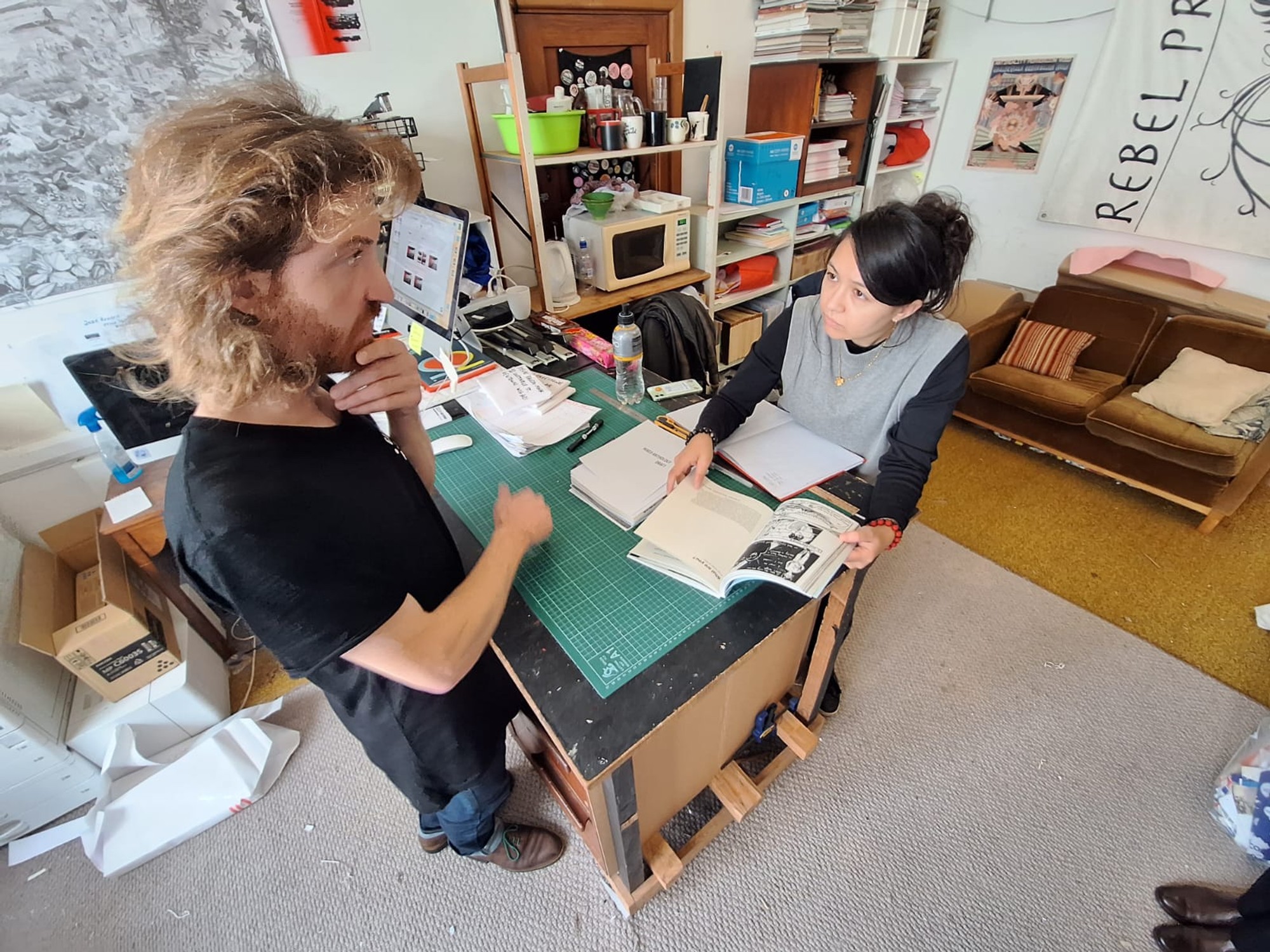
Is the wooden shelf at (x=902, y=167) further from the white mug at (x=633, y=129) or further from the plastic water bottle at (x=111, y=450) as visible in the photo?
the plastic water bottle at (x=111, y=450)

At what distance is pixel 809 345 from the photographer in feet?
4.25

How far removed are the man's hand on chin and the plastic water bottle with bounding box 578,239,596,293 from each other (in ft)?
4.80

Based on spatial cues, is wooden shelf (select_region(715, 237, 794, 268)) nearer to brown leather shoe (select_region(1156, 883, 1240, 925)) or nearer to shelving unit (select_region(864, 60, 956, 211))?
shelving unit (select_region(864, 60, 956, 211))

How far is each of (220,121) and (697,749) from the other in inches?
50.1

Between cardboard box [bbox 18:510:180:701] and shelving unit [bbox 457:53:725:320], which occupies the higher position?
shelving unit [bbox 457:53:725:320]

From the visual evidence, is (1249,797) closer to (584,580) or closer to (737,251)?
(584,580)

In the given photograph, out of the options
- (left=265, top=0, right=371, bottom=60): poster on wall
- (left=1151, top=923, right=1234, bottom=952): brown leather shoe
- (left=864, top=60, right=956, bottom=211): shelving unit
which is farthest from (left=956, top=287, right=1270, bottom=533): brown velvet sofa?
(left=265, top=0, right=371, bottom=60): poster on wall

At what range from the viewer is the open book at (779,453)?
1117 millimetres

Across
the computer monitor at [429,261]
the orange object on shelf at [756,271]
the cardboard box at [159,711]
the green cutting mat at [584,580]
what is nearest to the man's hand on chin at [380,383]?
the green cutting mat at [584,580]

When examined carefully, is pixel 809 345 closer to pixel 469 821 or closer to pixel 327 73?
pixel 469 821

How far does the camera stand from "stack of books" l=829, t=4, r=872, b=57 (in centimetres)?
236

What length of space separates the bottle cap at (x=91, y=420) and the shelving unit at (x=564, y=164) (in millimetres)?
1399

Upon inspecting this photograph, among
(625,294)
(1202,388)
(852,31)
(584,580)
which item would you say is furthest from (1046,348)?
(584,580)

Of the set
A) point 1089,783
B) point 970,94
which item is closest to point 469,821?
point 1089,783
